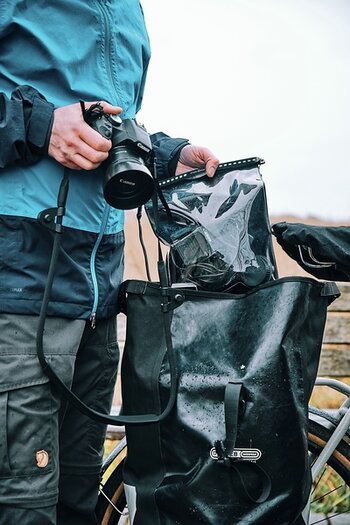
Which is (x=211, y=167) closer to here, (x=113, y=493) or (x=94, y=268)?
(x=94, y=268)

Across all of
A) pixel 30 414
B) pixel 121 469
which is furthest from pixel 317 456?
pixel 30 414

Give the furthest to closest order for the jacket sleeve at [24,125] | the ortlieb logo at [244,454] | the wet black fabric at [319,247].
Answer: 1. the wet black fabric at [319,247]
2. the ortlieb logo at [244,454]
3. the jacket sleeve at [24,125]

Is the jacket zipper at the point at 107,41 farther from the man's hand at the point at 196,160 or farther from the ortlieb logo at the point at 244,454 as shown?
the ortlieb logo at the point at 244,454

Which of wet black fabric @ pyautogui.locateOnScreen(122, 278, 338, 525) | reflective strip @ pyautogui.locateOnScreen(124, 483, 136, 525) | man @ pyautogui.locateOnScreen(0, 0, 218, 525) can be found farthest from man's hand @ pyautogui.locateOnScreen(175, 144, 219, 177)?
reflective strip @ pyautogui.locateOnScreen(124, 483, 136, 525)

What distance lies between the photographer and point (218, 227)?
1735 millimetres

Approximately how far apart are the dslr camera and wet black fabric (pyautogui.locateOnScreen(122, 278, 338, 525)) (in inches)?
8.4

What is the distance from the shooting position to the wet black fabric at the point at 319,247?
6.09ft

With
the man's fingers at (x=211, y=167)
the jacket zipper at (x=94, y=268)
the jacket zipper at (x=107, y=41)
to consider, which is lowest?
the jacket zipper at (x=94, y=268)

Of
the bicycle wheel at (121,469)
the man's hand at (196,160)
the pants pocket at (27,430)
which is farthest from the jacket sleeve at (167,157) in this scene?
the bicycle wheel at (121,469)

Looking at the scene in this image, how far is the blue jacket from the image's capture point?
1.51 metres

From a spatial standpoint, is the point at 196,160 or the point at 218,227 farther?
the point at 196,160

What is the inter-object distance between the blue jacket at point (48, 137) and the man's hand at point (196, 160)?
0.74 ft

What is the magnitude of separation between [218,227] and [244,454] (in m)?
0.48

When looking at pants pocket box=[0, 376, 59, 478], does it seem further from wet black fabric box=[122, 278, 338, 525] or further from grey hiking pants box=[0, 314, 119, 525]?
wet black fabric box=[122, 278, 338, 525]
